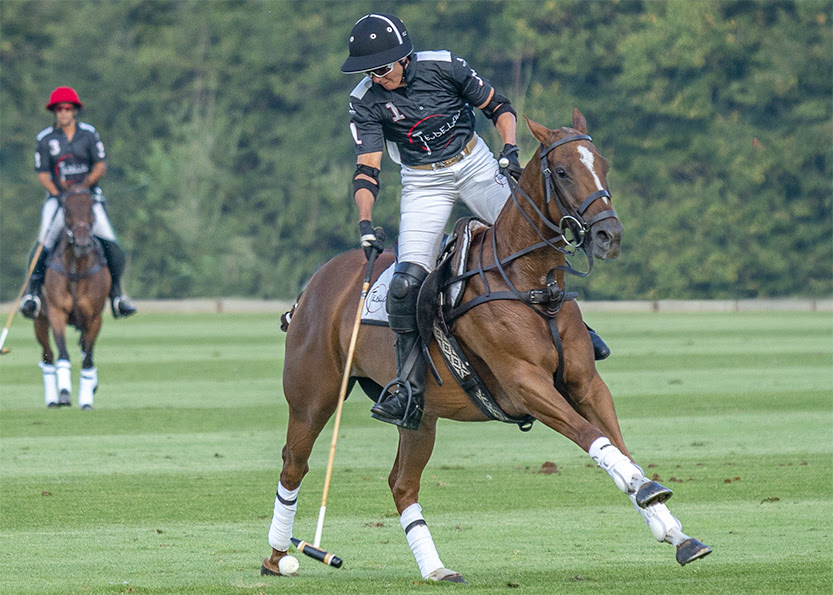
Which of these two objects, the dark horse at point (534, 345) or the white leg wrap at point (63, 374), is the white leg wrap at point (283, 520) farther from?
the white leg wrap at point (63, 374)

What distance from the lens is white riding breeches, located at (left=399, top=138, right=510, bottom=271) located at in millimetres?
7277

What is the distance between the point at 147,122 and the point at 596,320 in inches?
1072

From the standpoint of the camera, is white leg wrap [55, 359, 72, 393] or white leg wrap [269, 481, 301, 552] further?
white leg wrap [55, 359, 72, 393]

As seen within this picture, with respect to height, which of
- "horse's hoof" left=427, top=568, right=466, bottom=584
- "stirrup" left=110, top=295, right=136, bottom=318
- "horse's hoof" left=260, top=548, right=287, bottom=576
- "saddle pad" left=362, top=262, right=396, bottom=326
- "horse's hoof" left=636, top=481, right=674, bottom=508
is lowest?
"stirrup" left=110, top=295, right=136, bottom=318

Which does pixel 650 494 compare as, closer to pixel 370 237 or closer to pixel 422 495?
pixel 370 237

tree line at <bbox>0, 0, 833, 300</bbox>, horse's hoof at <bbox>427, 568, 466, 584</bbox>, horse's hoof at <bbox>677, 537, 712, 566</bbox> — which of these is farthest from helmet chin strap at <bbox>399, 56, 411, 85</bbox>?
tree line at <bbox>0, 0, 833, 300</bbox>

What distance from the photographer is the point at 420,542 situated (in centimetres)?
712

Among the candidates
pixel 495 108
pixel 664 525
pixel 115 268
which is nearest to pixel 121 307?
pixel 115 268

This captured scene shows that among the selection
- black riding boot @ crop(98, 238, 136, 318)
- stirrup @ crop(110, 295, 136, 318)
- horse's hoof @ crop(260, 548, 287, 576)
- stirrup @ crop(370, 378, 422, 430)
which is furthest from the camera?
stirrup @ crop(110, 295, 136, 318)

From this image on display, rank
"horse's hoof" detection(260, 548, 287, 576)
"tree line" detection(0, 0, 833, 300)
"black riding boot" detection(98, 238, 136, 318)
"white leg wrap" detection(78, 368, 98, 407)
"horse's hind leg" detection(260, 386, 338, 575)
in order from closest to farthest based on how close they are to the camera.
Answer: "horse's hoof" detection(260, 548, 287, 576) → "horse's hind leg" detection(260, 386, 338, 575) → "white leg wrap" detection(78, 368, 98, 407) → "black riding boot" detection(98, 238, 136, 318) → "tree line" detection(0, 0, 833, 300)

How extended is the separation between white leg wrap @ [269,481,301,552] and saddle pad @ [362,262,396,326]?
1.03 meters

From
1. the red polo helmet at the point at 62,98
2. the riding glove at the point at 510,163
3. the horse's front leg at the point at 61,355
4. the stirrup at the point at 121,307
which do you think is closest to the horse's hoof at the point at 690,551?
the riding glove at the point at 510,163

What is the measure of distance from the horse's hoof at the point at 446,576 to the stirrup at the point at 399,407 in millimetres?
749

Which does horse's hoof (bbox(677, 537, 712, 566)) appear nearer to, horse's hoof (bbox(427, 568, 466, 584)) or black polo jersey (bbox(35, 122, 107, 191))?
horse's hoof (bbox(427, 568, 466, 584))
